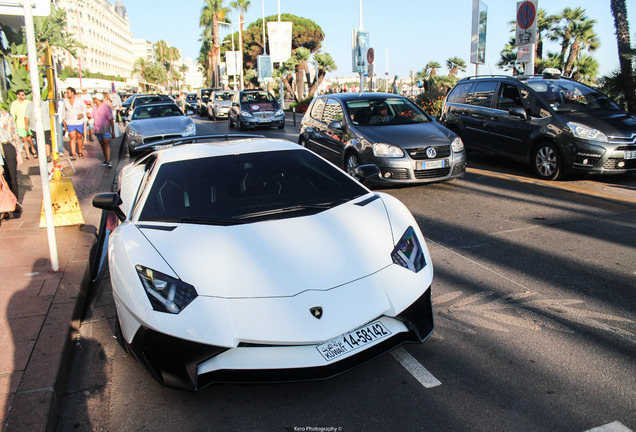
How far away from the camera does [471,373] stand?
10.4ft

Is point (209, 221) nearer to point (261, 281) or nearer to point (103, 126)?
point (261, 281)

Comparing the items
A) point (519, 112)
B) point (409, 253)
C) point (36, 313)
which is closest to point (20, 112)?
point (36, 313)

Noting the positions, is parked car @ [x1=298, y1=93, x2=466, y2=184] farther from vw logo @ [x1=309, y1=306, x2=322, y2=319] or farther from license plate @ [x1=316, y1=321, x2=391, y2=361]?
vw logo @ [x1=309, y1=306, x2=322, y2=319]

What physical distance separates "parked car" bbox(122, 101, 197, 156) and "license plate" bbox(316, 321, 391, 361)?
1090 centimetres

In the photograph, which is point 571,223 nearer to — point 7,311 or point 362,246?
point 362,246

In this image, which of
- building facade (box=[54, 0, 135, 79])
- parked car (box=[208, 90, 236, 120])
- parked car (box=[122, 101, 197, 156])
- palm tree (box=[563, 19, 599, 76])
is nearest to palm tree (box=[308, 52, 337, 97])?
parked car (box=[208, 90, 236, 120])

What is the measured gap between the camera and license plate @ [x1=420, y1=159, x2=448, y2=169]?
8.27 metres

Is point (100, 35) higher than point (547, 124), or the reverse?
point (100, 35)

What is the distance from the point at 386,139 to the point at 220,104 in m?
23.2

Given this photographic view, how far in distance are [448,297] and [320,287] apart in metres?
1.88

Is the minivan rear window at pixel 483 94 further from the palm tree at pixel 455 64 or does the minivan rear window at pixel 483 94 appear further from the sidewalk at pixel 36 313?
the palm tree at pixel 455 64

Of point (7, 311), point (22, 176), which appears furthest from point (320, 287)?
point (22, 176)

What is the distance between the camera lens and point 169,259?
305 cm

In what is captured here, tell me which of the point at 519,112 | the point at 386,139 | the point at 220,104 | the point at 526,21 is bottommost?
the point at 386,139
